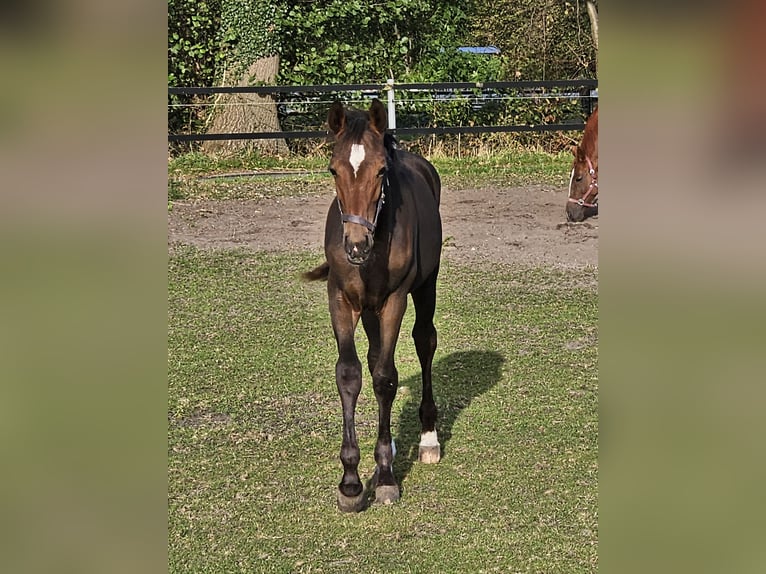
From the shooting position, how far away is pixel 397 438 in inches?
229

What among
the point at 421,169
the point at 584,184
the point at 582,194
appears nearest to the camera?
the point at 421,169

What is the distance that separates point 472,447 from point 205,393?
214cm

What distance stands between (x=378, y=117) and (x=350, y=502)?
76.9 inches

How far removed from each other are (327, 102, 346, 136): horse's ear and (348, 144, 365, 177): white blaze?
0.66 feet

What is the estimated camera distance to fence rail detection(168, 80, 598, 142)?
16.6 meters

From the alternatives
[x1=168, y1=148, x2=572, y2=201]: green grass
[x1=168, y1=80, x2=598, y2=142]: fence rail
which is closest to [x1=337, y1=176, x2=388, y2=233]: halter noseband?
[x1=168, y1=148, x2=572, y2=201]: green grass

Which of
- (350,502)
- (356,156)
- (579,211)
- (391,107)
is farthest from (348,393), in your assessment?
(391,107)

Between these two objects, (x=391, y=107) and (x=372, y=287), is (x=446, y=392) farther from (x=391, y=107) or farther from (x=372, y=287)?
(x=391, y=107)

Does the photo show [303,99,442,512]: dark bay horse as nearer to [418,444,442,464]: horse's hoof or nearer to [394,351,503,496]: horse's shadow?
[418,444,442,464]: horse's hoof

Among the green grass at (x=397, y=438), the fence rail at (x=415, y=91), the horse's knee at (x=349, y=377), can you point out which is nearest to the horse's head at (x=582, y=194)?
the green grass at (x=397, y=438)

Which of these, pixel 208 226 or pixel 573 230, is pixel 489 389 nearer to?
pixel 573 230
